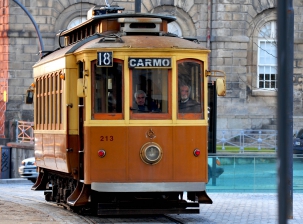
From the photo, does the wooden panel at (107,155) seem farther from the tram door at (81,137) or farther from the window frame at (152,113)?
the tram door at (81,137)

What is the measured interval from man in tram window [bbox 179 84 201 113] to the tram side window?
0.24 metres

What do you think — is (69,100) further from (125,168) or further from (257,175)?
(257,175)

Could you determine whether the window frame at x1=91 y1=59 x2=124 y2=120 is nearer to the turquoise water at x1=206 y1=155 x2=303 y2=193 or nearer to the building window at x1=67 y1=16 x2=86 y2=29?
the turquoise water at x1=206 y1=155 x2=303 y2=193

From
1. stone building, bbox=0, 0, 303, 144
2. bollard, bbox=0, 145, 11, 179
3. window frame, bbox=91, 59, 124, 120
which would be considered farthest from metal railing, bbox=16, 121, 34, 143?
window frame, bbox=91, 59, 124, 120

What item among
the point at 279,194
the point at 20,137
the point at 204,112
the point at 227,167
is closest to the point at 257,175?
the point at 227,167

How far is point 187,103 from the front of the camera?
14242 mm

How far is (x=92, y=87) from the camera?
14086mm

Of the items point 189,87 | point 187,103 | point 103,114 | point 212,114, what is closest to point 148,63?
point 189,87

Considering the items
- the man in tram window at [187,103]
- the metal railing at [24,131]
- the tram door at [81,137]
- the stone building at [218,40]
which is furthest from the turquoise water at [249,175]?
the stone building at [218,40]

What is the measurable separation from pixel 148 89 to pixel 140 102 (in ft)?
0.78

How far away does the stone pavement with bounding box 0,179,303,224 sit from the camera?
14742 mm

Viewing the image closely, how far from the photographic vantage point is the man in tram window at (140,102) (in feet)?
46.0

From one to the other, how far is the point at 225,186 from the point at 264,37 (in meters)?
22.8

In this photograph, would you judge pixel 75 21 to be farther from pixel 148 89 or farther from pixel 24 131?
pixel 148 89
